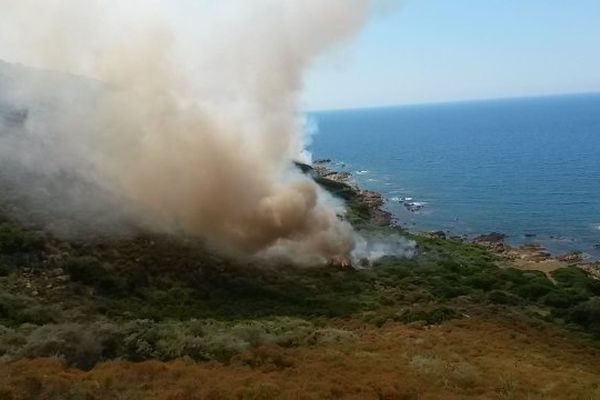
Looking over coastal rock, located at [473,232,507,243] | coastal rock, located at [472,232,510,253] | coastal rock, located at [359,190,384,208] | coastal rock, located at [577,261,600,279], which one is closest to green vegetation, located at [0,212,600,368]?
coastal rock, located at [577,261,600,279]

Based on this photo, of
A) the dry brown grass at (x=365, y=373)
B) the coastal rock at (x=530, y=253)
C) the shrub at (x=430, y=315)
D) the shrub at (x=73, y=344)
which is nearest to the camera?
the dry brown grass at (x=365, y=373)

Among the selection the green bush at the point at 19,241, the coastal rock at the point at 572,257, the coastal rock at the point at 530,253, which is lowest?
the coastal rock at the point at 572,257

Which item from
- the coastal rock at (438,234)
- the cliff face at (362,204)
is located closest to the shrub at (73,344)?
the cliff face at (362,204)

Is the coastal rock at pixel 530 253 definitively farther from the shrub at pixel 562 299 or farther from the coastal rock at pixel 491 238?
the shrub at pixel 562 299

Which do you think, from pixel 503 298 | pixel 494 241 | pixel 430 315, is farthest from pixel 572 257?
pixel 430 315

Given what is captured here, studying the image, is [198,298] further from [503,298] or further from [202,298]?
[503,298]

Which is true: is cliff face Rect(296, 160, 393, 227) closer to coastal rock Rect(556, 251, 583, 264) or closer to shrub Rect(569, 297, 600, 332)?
coastal rock Rect(556, 251, 583, 264)

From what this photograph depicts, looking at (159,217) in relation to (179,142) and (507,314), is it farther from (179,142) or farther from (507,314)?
(507,314)
